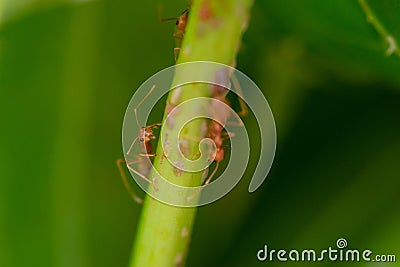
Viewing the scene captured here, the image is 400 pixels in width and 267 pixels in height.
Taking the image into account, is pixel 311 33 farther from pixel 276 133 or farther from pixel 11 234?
pixel 11 234

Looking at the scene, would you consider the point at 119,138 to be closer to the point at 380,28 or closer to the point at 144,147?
the point at 144,147

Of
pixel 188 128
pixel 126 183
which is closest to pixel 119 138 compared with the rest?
pixel 126 183

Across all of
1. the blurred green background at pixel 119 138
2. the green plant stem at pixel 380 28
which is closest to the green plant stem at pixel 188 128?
the green plant stem at pixel 380 28

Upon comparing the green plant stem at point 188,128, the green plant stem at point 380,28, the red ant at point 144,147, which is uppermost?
the green plant stem at point 380,28

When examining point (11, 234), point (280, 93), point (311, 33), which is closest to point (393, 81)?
point (311, 33)

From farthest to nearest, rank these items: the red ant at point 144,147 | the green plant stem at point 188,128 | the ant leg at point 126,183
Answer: the ant leg at point 126,183
the red ant at point 144,147
the green plant stem at point 188,128

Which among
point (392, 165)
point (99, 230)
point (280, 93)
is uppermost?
point (280, 93)

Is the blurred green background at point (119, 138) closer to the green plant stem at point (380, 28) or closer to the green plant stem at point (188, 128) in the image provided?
the green plant stem at point (380, 28)
